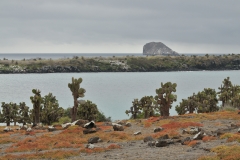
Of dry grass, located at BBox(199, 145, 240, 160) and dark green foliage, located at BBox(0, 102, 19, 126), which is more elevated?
dry grass, located at BBox(199, 145, 240, 160)

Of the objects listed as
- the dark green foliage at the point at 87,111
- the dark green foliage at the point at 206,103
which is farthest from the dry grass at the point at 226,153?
the dark green foliage at the point at 206,103

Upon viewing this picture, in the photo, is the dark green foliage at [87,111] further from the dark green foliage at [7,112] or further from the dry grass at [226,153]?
the dry grass at [226,153]

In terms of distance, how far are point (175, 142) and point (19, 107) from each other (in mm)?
63135

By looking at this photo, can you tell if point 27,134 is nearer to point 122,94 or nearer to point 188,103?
point 188,103

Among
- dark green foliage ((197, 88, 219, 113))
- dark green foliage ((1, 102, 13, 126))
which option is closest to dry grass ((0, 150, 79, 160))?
dark green foliage ((1, 102, 13, 126))

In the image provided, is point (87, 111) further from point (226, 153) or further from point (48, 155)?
point (226, 153)

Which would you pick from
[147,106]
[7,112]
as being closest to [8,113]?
[7,112]

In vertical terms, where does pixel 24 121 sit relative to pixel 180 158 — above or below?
below

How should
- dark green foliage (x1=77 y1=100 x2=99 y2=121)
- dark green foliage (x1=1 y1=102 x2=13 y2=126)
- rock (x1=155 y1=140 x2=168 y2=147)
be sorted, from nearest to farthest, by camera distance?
rock (x1=155 y1=140 x2=168 y2=147) → dark green foliage (x1=77 y1=100 x2=99 y2=121) → dark green foliage (x1=1 y1=102 x2=13 y2=126)

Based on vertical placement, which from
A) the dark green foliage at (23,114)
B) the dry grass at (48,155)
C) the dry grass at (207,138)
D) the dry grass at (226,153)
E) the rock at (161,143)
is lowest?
the dark green foliage at (23,114)

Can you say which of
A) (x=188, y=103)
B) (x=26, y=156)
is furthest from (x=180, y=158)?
(x=188, y=103)

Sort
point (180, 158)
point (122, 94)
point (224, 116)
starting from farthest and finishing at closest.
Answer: point (122, 94) < point (224, 116) < point (180, 158)

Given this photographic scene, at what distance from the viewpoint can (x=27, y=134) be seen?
51.7 metres

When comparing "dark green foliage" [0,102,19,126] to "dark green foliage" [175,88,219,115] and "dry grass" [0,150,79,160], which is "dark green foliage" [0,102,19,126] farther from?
"dry grass" [0,150,79,160]
